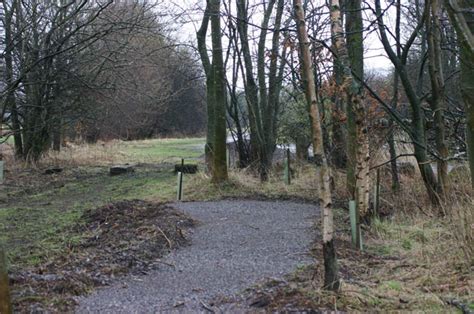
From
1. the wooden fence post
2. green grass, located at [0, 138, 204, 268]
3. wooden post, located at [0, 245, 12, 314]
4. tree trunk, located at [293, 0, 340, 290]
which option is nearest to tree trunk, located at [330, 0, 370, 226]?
the wooden fence post

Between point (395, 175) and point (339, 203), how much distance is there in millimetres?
1261

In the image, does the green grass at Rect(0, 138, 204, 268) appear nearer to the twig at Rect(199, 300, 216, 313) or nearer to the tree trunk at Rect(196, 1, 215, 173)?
the tree trunk at Rect(196, 1, 215, 173)

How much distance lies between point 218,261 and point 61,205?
608cm

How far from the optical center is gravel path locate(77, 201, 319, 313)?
15.3 feet

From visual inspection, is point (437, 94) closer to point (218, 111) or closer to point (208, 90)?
point (218, 111)

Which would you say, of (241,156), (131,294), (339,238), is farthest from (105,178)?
(131,294)

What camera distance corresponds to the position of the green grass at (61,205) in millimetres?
6645

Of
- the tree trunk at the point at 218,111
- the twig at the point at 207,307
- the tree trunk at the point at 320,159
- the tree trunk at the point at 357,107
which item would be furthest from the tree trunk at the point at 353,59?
the twig at the point at 207,307

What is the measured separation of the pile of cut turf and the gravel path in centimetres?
20

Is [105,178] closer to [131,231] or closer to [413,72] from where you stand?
[131,231]

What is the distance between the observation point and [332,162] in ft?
43.4

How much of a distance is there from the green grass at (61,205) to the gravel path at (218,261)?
1455mm

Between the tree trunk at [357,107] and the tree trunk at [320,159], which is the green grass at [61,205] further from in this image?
the tree trunk at [357,107]

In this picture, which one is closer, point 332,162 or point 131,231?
point 131,231
